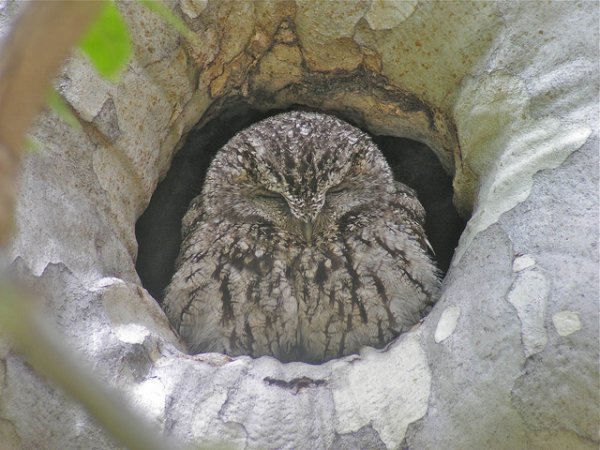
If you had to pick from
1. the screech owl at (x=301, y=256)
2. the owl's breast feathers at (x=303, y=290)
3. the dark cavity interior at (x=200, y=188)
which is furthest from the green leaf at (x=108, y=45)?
the dark cavity interior at (x=200, y=188)

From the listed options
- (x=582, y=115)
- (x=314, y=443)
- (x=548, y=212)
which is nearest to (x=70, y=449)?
(x=314, y=443)

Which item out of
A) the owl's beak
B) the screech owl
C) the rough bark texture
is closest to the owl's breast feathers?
the screech owl

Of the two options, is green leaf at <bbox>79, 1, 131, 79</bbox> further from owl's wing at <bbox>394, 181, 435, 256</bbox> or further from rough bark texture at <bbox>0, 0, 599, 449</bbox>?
owl's wing at <bbox>394, 181, 435, 256</bbox>

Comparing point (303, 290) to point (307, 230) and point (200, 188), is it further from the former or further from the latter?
point (200, 188)

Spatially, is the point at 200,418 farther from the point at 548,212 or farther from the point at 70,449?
the point at 548,212

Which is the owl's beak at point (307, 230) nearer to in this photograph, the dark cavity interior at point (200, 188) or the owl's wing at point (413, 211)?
the owl's wing at point (413, 211)

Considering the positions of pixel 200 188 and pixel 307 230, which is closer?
pixel 307 230

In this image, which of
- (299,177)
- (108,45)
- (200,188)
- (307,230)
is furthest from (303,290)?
(108,45)
